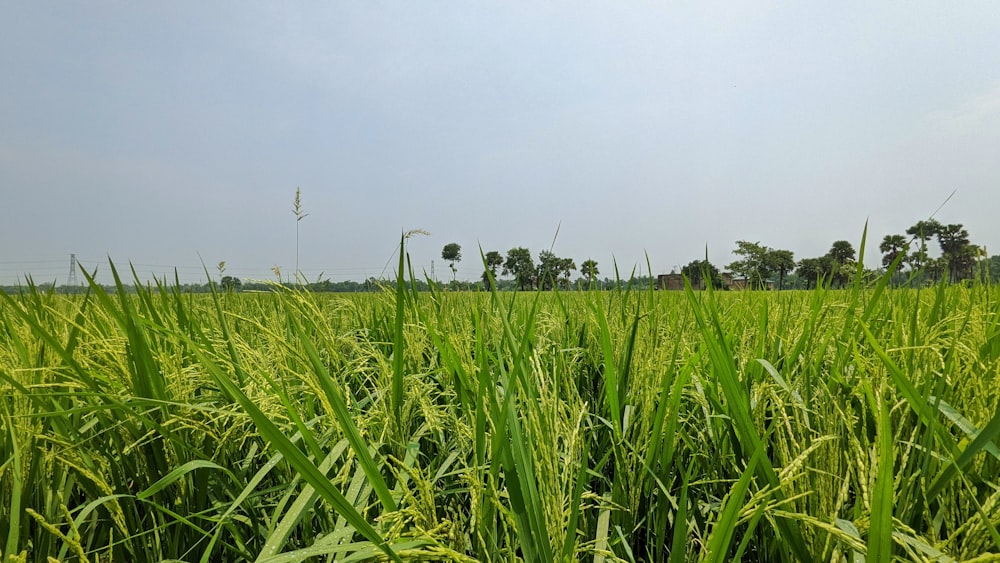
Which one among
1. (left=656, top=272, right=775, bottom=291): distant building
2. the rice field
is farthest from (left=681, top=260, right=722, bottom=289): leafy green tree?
the rice field

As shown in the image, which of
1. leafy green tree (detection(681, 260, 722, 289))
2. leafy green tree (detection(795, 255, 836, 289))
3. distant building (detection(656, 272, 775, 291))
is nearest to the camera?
leafy green tree (detection(681, 260, 722, 289))

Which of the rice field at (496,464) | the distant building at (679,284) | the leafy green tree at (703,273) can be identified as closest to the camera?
the rice field at (496,464)

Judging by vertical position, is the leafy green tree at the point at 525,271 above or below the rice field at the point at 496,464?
Answer: above

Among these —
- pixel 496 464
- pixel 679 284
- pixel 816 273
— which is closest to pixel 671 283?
pixel 679 284

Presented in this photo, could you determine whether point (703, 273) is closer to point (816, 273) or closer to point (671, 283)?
point (816, 273)

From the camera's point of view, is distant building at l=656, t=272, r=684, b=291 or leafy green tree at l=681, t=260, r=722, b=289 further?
distant building at l=656, t=272, r=684, b=291

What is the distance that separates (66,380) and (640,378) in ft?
4.83

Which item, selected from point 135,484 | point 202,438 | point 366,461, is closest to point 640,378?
point 366,461

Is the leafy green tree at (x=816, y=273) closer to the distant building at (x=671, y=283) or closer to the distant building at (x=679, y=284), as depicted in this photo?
the distant building at (x=679, y=284)

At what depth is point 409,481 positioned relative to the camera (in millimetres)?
1014

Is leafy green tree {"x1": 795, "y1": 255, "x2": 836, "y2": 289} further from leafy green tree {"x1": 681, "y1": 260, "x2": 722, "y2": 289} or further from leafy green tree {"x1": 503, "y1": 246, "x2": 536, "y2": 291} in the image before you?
leafy green tree {"x1": 503, "y1": 246, "x2": 536, "y2": 291}

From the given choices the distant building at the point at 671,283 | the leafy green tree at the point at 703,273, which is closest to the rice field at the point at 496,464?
the leafy green tree at the point at 703,273

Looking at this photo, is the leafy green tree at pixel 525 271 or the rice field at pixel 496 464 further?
the leafy green tree at pixel 525 271

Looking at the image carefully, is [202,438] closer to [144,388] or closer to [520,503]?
[144,388]
